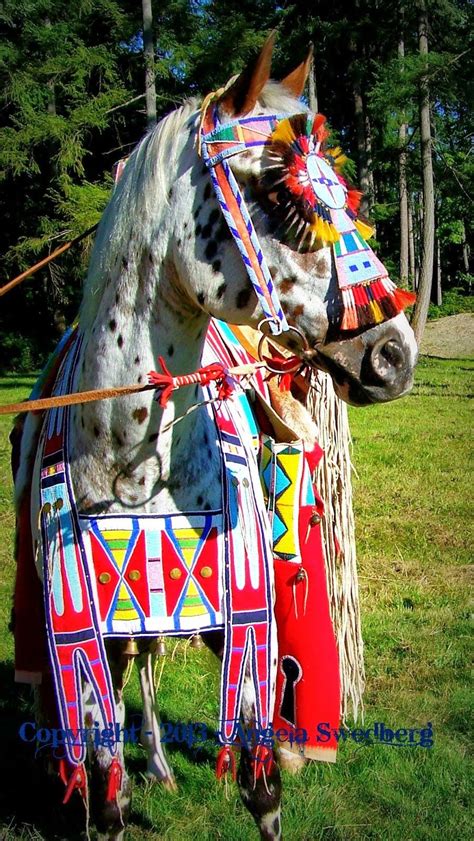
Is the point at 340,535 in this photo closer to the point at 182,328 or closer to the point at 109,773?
the point at 109,773

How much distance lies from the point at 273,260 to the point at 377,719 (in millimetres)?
2506

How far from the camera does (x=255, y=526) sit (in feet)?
7.15

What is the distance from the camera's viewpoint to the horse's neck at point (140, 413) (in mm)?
1880

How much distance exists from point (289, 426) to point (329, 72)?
20.0 m

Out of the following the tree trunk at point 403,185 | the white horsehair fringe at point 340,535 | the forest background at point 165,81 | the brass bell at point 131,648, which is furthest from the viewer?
the tree trunk at point 403,185

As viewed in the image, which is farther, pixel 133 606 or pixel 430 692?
pixel 430 692

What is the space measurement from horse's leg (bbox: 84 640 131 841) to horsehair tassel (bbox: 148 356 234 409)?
81cm

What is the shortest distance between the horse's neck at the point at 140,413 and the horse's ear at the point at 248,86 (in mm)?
402

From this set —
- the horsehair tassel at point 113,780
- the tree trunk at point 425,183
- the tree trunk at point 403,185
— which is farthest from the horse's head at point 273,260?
the tree trunk at point 403,185

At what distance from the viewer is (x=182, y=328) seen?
191cm

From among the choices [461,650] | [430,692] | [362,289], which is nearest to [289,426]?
[362,289]

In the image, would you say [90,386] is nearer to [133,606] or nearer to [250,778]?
[133,606]

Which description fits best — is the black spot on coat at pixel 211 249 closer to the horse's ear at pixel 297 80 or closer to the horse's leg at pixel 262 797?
the horse's ear at pixel 297 80

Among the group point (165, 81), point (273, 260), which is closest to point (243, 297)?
point (273, 260)
